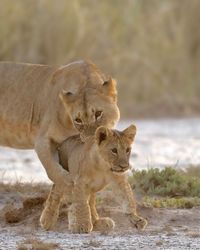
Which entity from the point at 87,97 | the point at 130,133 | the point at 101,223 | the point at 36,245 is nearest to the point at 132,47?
the point at 87,97

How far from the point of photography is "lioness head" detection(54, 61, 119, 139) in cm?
782

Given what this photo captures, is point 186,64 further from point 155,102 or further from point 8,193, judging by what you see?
point 8,193

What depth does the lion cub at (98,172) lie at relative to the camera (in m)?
7.61

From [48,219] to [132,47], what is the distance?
12.6 meters

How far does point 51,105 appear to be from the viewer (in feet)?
27.2

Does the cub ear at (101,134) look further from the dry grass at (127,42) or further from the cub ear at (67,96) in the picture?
the dry grass at (127,42)

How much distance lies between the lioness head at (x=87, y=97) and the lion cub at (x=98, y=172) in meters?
0.14

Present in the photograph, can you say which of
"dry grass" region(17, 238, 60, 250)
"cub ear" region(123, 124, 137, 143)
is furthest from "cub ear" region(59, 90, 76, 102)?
"dry grass" region(17, 238, 60, 250)

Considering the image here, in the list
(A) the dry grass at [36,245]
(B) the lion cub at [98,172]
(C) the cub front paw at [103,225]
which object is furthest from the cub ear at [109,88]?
(A) the dry grass at [36,245]

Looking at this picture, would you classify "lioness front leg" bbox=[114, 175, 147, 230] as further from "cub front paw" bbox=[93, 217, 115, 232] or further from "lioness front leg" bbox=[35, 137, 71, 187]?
"lioness front leg" bbox=[35, 137, 71, 187]

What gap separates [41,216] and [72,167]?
572 millimetres

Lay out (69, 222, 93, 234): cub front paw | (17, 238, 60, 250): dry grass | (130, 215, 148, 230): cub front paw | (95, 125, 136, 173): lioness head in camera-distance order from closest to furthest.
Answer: (17, 238, 60, 250): dry grass → (95, 125, 136, 173): lioness head → (130, 215, 148, 230): cub front paw → (69, 222, 93, 234): cub front paw

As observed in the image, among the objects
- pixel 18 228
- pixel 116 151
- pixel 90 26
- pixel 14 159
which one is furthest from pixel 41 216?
pixel 90 26

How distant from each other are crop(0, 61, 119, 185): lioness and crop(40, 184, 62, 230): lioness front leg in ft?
0.69
